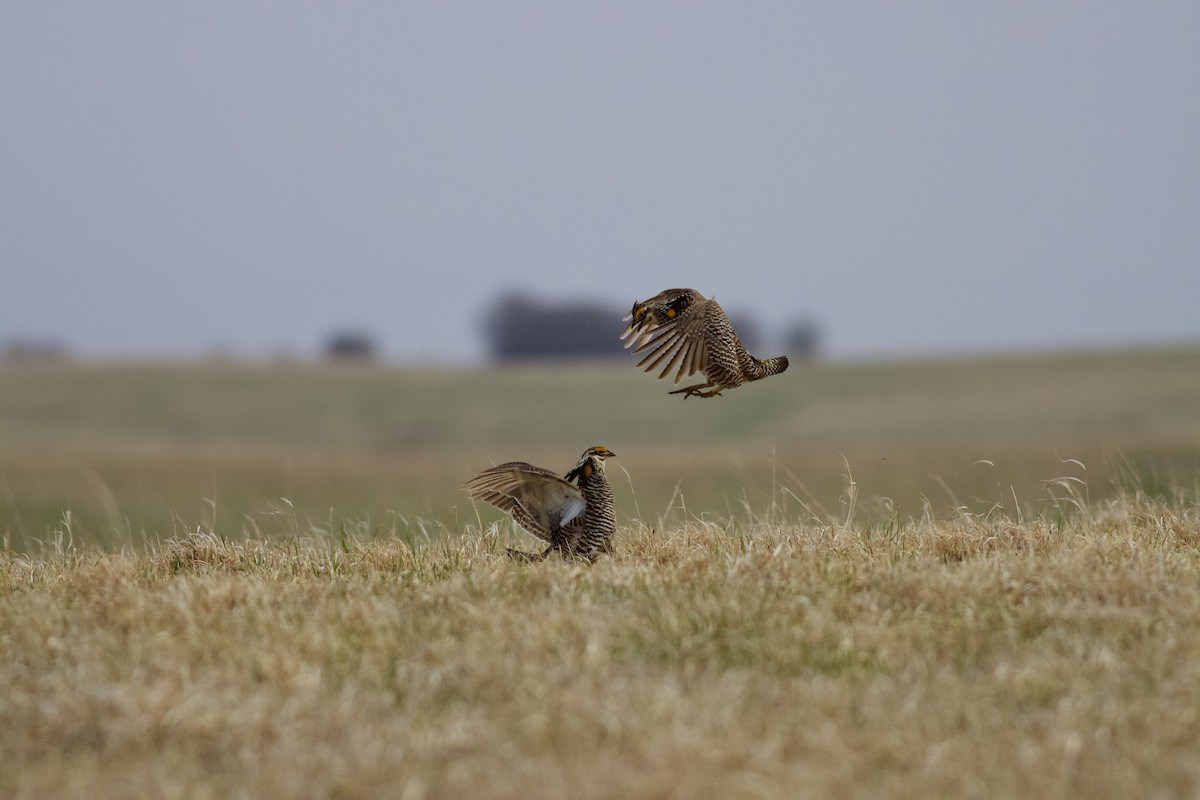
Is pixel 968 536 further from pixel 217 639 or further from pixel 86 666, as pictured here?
pixel 86 666

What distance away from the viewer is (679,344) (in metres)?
6.59

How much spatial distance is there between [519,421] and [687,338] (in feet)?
185

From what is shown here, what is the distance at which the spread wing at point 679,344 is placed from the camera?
6543 mm

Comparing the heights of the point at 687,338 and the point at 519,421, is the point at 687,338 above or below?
above

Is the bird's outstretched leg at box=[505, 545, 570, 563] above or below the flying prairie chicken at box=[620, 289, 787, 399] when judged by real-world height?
below

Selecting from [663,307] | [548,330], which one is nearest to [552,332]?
[548,330]

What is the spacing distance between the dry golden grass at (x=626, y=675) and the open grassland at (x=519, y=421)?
85.4 feet

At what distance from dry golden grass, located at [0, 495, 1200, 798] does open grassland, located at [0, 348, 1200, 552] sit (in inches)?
1025

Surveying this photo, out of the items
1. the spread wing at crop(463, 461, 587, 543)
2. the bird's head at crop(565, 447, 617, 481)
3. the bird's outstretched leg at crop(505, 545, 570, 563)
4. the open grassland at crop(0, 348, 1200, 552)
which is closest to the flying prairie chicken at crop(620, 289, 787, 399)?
the bird's head at crop(565, 447, 617, 481)

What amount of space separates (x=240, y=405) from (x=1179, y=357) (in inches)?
1873

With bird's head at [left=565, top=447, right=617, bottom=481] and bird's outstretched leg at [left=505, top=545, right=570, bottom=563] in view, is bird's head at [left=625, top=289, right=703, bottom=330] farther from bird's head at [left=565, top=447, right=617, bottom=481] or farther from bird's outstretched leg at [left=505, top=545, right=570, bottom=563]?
bird's outstretched leg at [left=505, top=545, right=570, bottom=563]

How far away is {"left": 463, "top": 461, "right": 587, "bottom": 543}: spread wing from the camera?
6.05 m

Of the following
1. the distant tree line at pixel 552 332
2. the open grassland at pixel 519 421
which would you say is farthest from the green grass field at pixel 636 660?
the distant tree line at pixel 552 332

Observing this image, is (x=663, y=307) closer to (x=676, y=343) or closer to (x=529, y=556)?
(x=676, y=343)
